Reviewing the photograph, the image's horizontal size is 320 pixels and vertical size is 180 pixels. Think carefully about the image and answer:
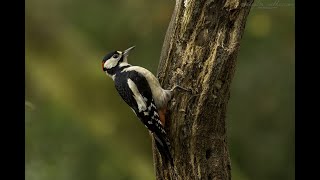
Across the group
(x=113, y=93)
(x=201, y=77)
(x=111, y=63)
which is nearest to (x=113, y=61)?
(x=111, y=63)

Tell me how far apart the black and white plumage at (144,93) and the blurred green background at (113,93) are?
7.91ft

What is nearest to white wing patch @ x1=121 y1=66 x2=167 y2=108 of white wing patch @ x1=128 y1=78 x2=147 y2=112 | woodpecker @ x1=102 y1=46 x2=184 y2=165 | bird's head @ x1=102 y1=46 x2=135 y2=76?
woodpecker @ x1=102 y1=46 x2=184 y2=165

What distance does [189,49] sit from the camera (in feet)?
15.8

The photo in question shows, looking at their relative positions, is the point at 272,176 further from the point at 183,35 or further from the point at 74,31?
the point at 183,35

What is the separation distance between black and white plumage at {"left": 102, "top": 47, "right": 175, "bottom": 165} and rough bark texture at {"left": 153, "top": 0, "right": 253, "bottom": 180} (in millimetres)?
79

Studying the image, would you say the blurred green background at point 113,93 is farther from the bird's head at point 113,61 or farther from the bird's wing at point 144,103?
the bird's wing at point 144,103

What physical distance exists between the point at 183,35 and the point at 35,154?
3.61m

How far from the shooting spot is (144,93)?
16.7 feet

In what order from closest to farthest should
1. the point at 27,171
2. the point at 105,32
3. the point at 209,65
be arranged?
1. the point at 209,65
2. the point at 27,171
3. the point at 105,32

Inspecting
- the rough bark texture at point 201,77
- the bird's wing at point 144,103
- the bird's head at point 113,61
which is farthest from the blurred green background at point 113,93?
the rough bark texture at point 201,77

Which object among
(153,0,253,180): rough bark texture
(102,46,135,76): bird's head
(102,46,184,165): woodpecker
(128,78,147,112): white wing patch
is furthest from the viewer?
(102,46,135,76): bird's head

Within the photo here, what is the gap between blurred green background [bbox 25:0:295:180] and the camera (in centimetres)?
766

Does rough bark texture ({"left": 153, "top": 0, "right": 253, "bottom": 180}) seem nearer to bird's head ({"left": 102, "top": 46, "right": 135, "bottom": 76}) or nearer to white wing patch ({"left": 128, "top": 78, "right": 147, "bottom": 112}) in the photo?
white wing patch ({"left": 128, "top": 78, "right": 147, "bottom": 112})
